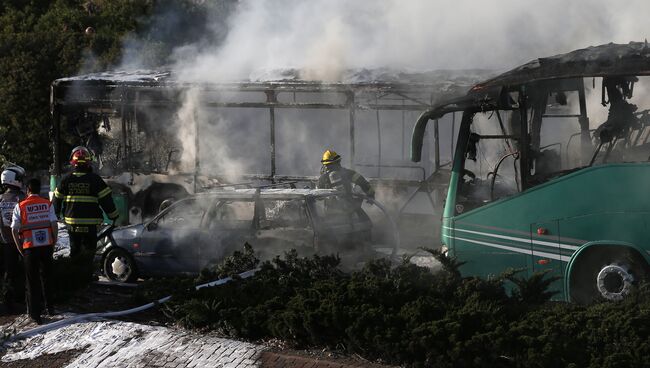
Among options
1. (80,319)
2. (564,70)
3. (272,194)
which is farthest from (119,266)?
(564,70)

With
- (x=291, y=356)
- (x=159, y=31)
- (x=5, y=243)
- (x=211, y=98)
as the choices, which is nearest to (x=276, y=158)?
(x=211, y=98)

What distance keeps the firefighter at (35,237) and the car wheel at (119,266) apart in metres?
3.30

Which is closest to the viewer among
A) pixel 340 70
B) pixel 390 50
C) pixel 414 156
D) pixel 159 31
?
pixel 414 156

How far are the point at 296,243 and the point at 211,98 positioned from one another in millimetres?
6547

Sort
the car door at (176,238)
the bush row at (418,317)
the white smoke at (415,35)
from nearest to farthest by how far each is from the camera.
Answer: the bush row at (418,317) → the car door at (176,238) → the white smoke at (415,35)

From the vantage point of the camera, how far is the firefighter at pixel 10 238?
1025cm

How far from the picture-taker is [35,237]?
966 centimetres

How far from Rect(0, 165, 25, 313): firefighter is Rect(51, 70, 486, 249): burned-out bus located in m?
5.67

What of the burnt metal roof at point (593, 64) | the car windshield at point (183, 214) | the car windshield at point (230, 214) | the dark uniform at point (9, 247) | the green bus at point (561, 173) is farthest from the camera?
the car windshield at point (183, 214)

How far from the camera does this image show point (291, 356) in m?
7.49

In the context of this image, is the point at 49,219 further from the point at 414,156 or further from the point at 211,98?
the point at 211,98

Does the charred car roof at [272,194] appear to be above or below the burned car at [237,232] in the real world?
above

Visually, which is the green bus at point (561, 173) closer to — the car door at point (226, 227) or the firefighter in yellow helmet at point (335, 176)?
the car door at point (226, 227)

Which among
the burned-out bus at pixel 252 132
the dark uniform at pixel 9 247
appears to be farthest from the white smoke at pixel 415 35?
Answer: the dark uniform at pixel 9 247
